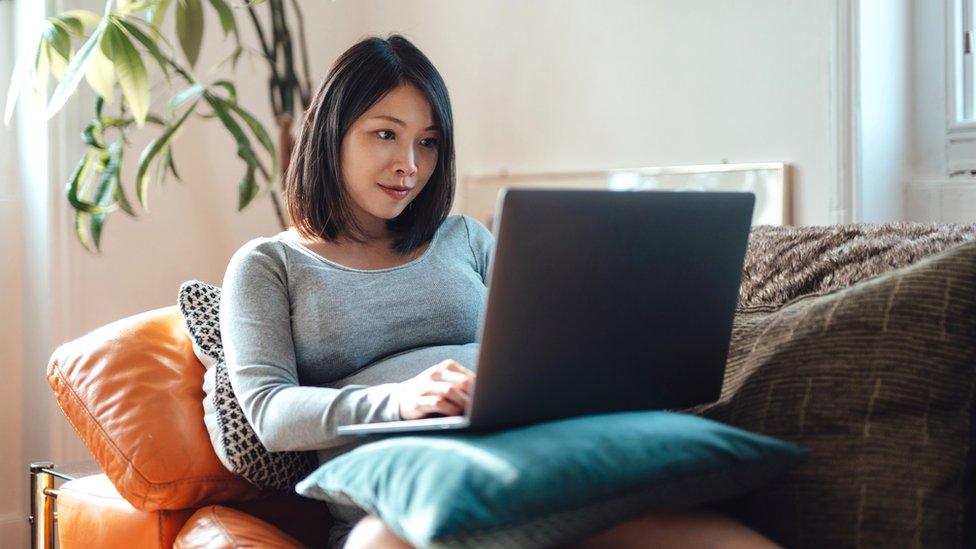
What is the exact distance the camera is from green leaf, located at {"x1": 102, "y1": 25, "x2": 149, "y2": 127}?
2068 mm

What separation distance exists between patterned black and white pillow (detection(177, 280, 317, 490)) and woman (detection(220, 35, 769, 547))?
0.26 feet

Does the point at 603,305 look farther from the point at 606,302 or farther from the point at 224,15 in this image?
the point at 224,15

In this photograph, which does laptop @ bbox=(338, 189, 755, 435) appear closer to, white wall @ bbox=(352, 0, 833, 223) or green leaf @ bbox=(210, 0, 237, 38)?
white wall @ bbox=(352, 0, 833, 223)

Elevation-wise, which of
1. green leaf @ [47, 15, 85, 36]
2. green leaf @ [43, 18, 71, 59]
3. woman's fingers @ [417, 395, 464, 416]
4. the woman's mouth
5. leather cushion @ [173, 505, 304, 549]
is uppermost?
green leaf @ [47, 15, 85, 36]

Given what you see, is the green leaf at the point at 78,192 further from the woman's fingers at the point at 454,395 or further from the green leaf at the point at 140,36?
the woman's fingers at the point at 454,395

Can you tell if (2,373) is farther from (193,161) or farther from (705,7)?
(705,7)

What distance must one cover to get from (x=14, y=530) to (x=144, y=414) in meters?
1.37

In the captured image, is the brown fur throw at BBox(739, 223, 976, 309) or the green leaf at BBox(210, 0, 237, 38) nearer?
the brown fur throw at BBox(739, 223, 976, 309)

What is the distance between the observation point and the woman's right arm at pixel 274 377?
4.06ft

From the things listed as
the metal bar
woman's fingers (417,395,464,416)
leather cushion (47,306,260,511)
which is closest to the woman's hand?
woman's fingers (417,395,464,416)

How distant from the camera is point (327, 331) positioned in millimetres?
1439

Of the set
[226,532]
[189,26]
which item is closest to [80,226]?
[189,26]

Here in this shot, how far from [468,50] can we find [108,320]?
115 cm

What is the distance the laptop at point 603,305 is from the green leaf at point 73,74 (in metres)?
1.23
